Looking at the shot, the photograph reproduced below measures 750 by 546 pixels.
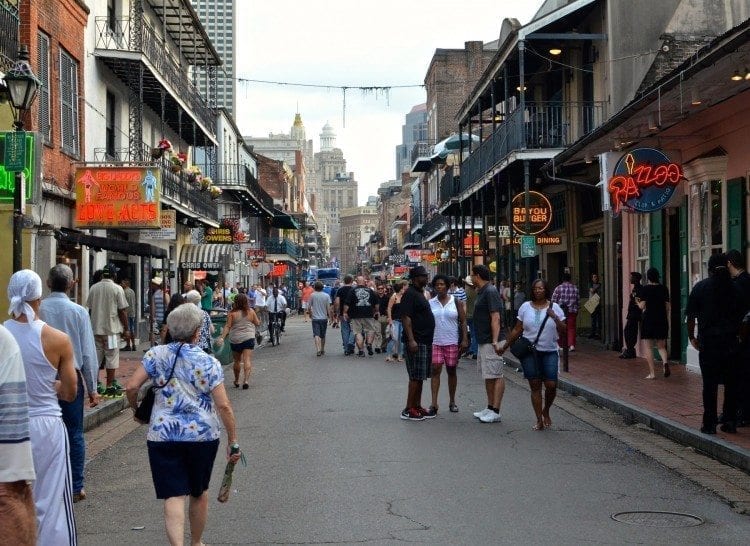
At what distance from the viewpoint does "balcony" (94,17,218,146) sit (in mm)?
24594

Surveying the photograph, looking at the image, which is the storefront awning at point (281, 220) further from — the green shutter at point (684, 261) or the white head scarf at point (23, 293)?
the white head scarf at point (23, 293)

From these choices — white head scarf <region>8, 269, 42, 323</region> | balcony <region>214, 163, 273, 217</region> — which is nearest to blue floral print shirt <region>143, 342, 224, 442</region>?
white head scarf <region>8, 269, 42, 323</region>

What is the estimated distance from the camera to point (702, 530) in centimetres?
690

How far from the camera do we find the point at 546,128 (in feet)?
85.0

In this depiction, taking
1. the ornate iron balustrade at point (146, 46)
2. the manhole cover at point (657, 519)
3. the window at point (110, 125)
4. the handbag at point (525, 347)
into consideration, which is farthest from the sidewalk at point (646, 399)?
the ornate iron balustrade at point (146, 46)

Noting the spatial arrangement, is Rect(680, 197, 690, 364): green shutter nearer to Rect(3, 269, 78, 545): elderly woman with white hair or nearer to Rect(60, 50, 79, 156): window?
Rect(60, 50, 79, 156): window

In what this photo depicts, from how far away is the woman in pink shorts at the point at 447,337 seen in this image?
508 inches

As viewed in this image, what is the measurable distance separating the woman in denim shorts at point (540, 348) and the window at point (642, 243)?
362 inches

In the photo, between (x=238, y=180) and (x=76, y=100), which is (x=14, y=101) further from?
(x=238, y=180)

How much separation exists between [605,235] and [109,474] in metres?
16.5

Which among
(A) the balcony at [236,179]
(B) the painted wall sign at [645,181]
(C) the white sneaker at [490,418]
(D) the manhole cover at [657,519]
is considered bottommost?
(D) the manhole cover at [657,519]

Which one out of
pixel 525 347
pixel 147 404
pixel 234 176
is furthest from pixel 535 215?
pixel 234 176

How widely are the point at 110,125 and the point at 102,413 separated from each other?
14.6 metres

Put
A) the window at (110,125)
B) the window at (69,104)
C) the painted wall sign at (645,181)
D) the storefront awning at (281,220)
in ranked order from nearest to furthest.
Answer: the painted wall sign at (645,181) < the window at (69,104) < the window at (110,125) < the storefront awning at (281,220)
